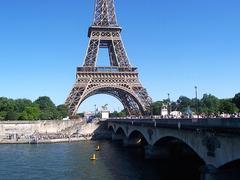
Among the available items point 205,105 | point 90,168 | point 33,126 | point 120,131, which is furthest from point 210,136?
point 205,105

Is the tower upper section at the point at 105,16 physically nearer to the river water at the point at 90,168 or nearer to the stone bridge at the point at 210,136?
the river water at the point at 90,168

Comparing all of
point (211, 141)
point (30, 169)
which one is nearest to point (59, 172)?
point (30, 169)

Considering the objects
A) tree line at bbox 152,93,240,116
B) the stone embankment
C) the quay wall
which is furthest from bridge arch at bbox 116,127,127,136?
the quay wall

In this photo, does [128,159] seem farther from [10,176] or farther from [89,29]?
[89,29]

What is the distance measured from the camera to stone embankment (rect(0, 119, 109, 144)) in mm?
95287

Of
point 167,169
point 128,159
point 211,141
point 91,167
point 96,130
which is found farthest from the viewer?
point 96,130

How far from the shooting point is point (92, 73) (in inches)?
4193

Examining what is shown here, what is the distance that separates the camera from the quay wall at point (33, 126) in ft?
339

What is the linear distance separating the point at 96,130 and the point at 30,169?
62000 mm

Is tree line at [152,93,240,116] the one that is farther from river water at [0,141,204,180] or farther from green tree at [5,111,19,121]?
green tree at [5,111,19,121]

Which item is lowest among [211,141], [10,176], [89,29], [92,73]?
[10,176]

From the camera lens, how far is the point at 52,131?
108812mm

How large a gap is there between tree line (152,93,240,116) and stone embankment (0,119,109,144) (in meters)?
19.2

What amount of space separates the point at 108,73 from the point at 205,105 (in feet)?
145
